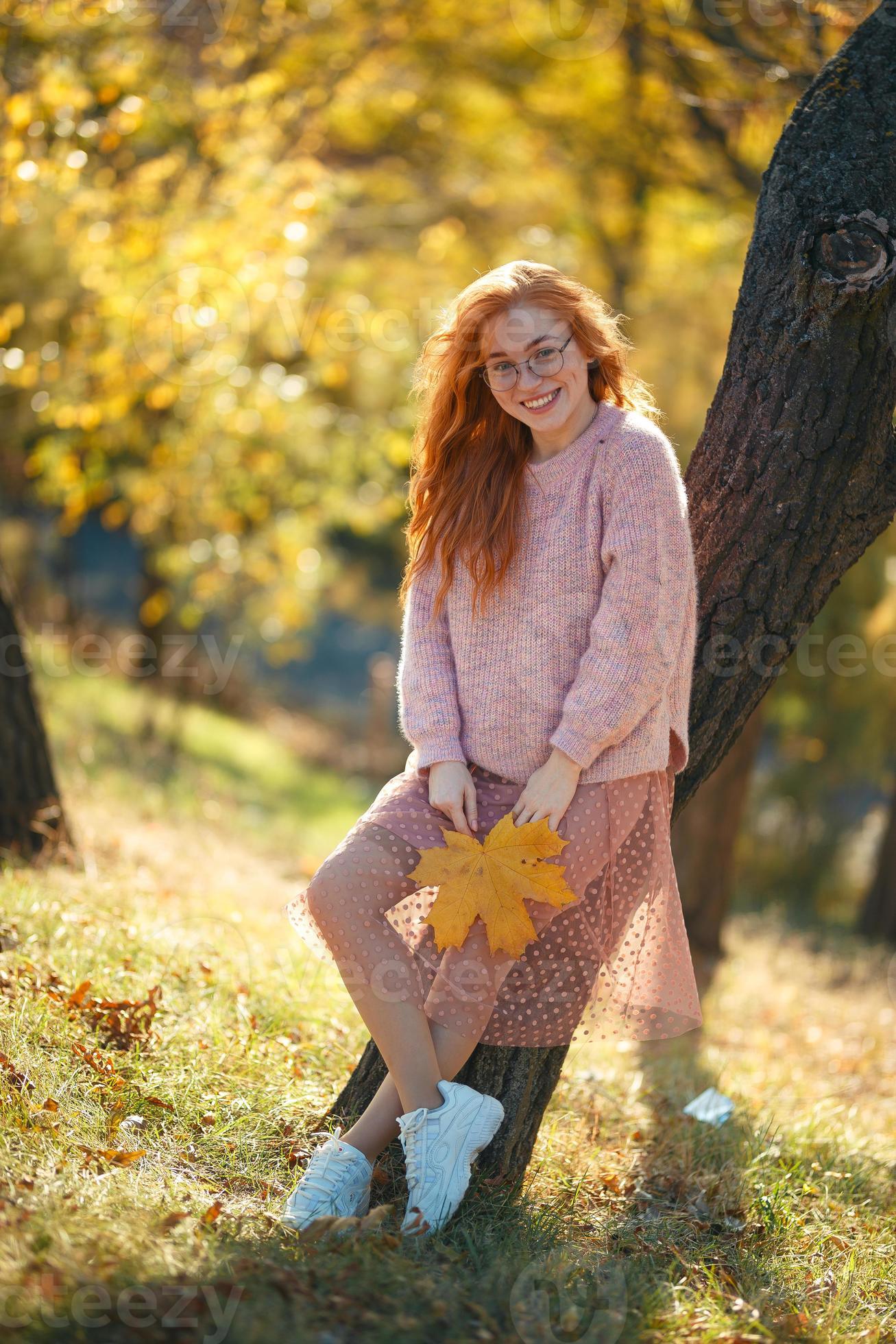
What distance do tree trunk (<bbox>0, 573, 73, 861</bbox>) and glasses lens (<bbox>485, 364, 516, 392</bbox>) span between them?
86.9 inches

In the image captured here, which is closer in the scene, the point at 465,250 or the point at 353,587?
the point at 465,250

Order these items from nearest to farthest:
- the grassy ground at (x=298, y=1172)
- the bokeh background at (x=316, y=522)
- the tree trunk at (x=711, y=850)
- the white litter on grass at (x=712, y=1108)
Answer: the grassy ground at (x=298, y=1172) < the bokeh background at (x=316, y=522) < the white litter on grass at (x=712, y=1108) < the tree trunk at (x=711, y=850)

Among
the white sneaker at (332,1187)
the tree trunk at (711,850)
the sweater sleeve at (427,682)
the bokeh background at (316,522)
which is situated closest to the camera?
the white sneaker at (332,1187)

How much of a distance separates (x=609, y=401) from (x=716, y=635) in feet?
1.87

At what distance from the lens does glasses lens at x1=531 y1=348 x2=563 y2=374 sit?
240cm

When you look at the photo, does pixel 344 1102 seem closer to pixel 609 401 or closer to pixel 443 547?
pixel 443 547

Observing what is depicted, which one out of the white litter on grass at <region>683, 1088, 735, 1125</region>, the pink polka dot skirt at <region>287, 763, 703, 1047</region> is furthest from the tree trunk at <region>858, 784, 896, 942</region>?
the pink polka dot skirt at <region>287, 763, 703, 1047</region>

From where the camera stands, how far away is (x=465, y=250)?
1177cm

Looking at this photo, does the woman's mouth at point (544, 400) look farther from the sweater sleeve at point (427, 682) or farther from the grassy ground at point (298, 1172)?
the grassy ground at point (298, 1172)

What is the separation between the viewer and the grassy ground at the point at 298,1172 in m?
1.88

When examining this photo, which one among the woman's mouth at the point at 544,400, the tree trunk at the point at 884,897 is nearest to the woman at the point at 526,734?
the woman's mouth at the point at 544,400

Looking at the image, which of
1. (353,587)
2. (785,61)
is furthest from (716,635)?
(353,587)

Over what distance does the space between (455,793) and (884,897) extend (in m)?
6.17

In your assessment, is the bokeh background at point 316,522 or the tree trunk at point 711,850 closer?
the bokeh background at point 316,522
